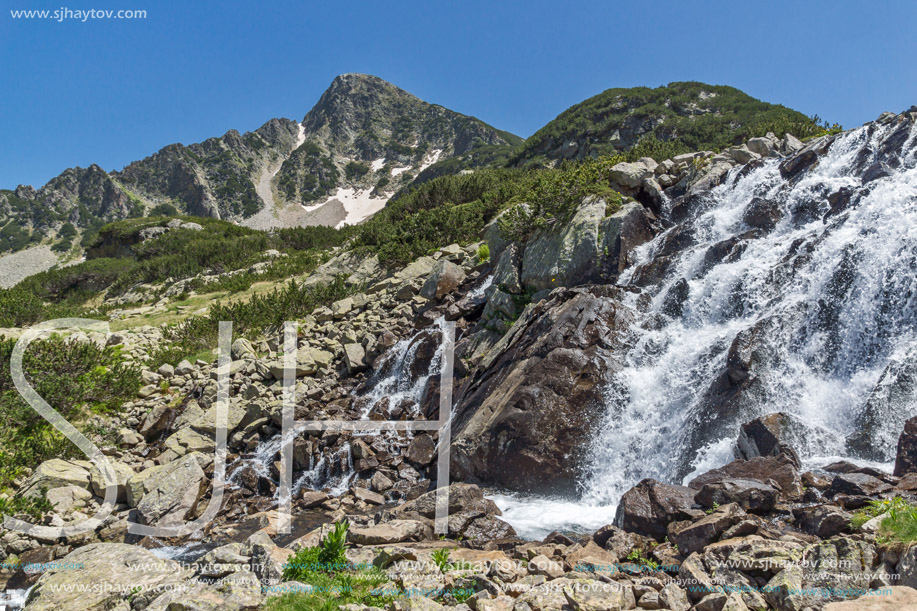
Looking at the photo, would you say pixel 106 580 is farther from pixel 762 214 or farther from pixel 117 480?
pixel 762 214

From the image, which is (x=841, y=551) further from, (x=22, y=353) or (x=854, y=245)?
(x=22, y=353)

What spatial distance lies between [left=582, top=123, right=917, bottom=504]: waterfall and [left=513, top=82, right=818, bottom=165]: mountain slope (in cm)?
2491

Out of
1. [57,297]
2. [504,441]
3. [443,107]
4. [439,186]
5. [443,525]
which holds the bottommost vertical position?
[443,525]

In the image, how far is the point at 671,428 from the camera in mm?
9578

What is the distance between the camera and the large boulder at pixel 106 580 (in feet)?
16.7

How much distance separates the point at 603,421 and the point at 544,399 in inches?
55.1

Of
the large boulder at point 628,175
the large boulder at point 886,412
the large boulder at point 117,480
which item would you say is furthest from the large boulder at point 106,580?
the large boulder at point 628,175

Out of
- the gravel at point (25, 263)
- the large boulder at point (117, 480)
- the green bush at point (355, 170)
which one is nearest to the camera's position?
the large boulder at point (117, 480)

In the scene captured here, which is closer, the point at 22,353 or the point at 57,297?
the point at 22,353

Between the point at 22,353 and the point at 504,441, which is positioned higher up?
the point at 22,353

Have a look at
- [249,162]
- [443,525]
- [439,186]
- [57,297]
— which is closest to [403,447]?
[443,525]

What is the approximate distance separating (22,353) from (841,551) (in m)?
18.8

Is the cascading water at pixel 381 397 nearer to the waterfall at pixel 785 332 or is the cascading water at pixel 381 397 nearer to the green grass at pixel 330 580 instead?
the green grass at pixel 330 580

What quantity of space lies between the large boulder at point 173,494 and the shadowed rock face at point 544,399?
19.3 feet
